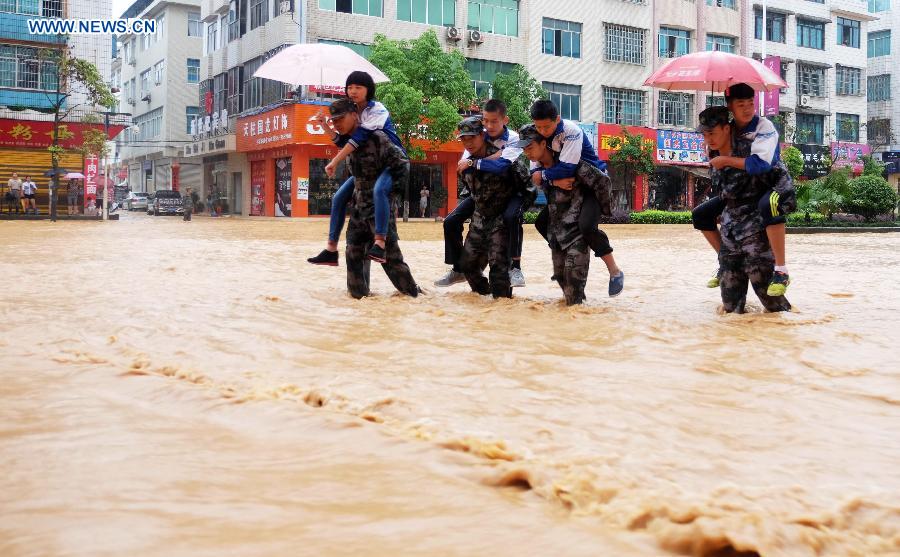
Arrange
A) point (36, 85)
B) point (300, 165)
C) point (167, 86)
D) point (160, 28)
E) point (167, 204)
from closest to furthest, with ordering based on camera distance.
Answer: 1. point (36, 85)
2. point (300, 165)
3. point (167, 204)
4. point (167, 86)
5. point (160, 28)

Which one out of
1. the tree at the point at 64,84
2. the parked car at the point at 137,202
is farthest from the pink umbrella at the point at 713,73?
the parked car at the point at 137,202

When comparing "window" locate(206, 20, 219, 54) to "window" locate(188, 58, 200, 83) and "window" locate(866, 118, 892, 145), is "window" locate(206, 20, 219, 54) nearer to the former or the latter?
"window" locate(188, 58, 200, 83)

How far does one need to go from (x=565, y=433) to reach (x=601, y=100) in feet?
131

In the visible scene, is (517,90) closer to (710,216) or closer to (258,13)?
(258,13)

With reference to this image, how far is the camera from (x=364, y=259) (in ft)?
24.7

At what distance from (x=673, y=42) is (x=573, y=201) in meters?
39.2

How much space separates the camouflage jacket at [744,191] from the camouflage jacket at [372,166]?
2.36m

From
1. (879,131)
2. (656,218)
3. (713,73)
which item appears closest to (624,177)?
(656,218)

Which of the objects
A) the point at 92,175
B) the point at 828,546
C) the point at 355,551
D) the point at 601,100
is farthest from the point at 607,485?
the point at 601,100

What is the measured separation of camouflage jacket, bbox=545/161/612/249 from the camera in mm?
6797

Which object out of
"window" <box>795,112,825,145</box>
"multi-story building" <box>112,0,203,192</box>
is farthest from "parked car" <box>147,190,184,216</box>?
"window" <box>795,112,825,145</box>

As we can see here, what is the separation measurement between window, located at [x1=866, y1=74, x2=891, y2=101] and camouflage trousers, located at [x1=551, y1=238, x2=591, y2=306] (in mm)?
51178

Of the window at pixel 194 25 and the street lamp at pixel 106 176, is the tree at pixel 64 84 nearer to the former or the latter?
the street lamp at pixel 106 176

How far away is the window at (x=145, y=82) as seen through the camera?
58.2 m
